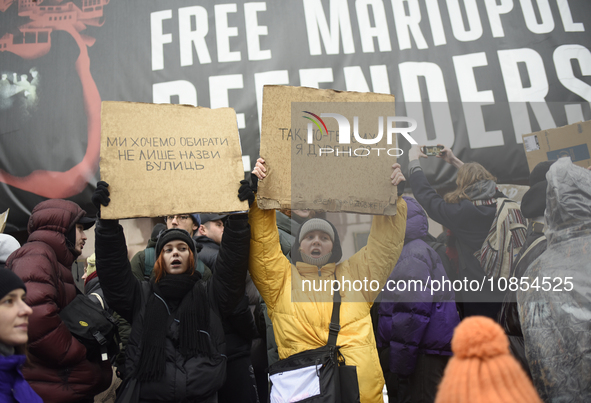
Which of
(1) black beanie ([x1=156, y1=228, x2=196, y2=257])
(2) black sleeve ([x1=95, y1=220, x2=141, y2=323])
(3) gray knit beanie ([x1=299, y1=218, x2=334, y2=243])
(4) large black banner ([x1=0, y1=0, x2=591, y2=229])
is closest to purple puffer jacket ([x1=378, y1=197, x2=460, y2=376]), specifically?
(3) gray knit beanie ([x1=299, y1=218, x2=334, y2=243])

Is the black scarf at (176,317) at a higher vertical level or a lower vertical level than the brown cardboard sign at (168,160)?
lower

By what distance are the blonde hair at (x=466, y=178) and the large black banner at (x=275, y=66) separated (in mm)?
102

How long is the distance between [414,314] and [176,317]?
60.6 inches

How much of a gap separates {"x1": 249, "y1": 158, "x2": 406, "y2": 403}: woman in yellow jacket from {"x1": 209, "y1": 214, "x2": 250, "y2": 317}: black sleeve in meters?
0.08

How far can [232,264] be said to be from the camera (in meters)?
2.31

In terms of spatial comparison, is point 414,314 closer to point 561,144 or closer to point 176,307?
point 176,307

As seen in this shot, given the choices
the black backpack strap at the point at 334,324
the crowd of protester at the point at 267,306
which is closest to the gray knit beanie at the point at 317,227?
the crowd of protester at the point at 267,306

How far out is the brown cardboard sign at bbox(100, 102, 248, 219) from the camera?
218 cm

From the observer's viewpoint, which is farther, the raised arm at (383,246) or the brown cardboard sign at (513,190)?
the brown cardboard sign at (513,190)

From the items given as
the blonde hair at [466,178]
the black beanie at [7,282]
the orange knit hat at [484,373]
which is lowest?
the orange knit hat at [484,373]

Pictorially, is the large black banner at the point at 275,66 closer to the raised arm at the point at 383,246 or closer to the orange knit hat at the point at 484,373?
the raised arm at the point at 383,246

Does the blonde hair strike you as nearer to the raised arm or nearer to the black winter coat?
the raised arm

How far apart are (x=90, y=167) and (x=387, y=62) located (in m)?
2.89

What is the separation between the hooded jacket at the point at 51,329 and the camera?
7.52 ft
